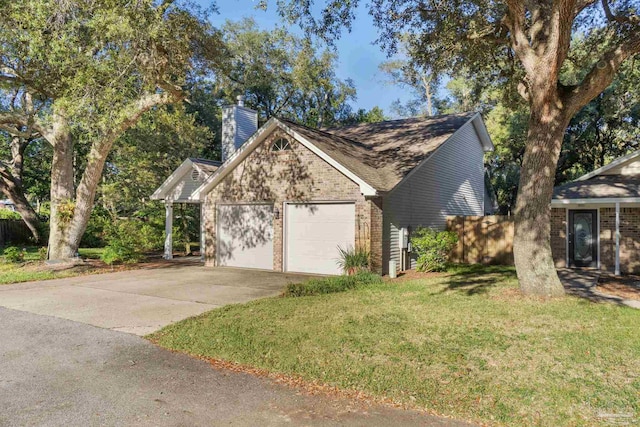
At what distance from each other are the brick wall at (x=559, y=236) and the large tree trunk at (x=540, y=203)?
7.45 m

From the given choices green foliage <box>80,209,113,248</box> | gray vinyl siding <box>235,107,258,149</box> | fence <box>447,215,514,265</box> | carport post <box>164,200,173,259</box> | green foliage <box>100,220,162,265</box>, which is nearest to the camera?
green foliage <box>100,220,162,265</box>

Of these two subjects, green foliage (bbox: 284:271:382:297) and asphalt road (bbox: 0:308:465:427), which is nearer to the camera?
asphalt road (bbox: 0:308:465:427)

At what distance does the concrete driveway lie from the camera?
26.1 ft

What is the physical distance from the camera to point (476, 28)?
1100 cm

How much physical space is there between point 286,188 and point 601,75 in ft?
29.6

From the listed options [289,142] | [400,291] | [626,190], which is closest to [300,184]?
[289,142]

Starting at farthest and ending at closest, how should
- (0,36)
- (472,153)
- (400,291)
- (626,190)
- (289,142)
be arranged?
(472,153) → (289,142) → (626,190) → (0,36) → (400,291)

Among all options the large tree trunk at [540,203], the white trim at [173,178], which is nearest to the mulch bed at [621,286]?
the large tree trunk at [540,203]

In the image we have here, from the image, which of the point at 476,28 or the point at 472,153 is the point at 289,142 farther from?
the point at 472,153

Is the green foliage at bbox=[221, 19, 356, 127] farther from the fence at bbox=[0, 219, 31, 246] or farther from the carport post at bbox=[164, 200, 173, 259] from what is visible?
the fence at bbox=[0, 219, 31, 246]

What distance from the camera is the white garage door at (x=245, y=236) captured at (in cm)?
1488

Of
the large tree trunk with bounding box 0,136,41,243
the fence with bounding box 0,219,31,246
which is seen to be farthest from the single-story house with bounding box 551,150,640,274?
the fence with bounding box 0,219,31,246

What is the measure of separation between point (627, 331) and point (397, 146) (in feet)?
35.1

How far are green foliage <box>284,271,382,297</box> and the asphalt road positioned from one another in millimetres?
4010
